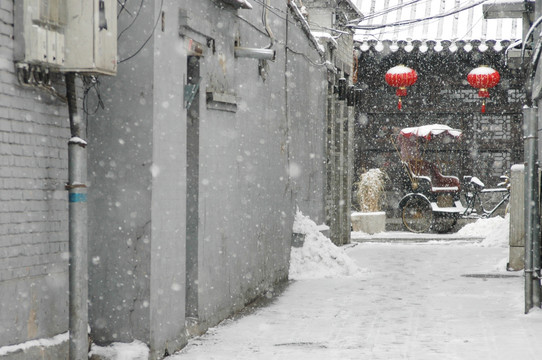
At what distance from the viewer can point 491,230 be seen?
23828mm

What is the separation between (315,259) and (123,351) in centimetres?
854

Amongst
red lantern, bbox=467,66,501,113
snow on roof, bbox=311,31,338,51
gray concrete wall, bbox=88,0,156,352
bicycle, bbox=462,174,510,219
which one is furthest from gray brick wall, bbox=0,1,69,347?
bicycle, bbox=462,174,510,219

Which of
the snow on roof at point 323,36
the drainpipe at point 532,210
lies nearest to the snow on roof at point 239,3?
the drainpipe at point 532,210

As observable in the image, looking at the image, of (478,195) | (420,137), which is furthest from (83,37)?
(478,195)

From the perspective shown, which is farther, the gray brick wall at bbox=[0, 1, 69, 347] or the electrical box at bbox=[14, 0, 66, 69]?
the electrical box at bbox=[14, 0, 66, 69]

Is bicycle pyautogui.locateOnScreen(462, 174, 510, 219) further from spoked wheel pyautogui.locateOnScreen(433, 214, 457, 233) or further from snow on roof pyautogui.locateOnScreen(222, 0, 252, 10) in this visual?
snow on roof pyautogui.locateOnScreen(222, 0, 252, 10)

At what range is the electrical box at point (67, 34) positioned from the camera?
661 centimetres

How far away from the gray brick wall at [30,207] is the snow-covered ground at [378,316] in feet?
3.81

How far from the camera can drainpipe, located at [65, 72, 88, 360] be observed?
7.25 m

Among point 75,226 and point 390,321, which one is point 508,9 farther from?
point 75,226

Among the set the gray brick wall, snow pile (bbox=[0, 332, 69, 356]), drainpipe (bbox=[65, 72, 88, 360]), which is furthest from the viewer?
drainpipe (bbox=[65, 72, 88, 360])

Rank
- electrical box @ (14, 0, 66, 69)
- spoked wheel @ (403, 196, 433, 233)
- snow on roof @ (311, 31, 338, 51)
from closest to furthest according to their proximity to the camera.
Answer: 1. electrical box @ (14, 0, 66, 69)
2. snow on roof @ (311, 31, 338, 51)
3. spoked wheel @ (403, 196, 433, 233)

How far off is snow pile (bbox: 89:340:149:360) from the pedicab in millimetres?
18492

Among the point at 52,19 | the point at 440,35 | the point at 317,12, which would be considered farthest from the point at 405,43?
the point at 52,19
